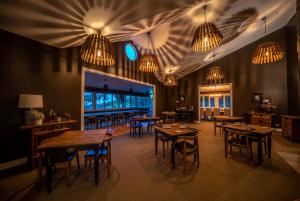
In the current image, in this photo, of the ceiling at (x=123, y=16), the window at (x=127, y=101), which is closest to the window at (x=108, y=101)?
the window at (x=127, y=101)

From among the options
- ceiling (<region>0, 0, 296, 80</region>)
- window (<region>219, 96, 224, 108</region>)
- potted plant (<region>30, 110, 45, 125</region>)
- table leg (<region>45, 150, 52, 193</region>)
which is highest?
ceiling (<region>0, 0, 296, 80</region>)

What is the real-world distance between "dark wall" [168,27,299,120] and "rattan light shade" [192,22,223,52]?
6085mm

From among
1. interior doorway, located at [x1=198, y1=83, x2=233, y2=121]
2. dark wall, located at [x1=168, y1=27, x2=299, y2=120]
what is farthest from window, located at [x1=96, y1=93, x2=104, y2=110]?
interior doorway, located at [x1=198, y1=83, x2=233, y2=121]

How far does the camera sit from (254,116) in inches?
254

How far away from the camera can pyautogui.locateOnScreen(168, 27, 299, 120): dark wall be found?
598 centimetres

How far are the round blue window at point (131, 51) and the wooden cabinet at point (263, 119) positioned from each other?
23.1 ft

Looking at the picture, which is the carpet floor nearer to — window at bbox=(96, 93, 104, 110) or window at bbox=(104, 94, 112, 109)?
window at bbox=(96, 93, 104, 110)

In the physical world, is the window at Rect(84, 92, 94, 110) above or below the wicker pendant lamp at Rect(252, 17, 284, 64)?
below

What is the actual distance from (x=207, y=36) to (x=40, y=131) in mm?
4400

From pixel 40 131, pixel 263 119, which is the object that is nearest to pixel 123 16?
pixel 40 131

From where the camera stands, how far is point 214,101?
10.3 meters

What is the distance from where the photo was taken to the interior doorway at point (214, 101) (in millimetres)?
9602

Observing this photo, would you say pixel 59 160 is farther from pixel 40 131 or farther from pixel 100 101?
pixel 100 101

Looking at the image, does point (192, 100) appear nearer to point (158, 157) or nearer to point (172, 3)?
point (158, 157)
